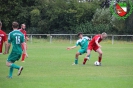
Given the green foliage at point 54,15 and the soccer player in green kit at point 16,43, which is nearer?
the soccer player in green kit at point 16,43

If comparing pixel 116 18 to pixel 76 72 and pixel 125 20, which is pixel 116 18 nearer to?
pixel 125 20

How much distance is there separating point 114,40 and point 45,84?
117ft

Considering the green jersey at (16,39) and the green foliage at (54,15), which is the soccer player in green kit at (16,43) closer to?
the green jersey at (16,39)

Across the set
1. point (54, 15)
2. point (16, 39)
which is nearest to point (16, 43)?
point (16, 39)

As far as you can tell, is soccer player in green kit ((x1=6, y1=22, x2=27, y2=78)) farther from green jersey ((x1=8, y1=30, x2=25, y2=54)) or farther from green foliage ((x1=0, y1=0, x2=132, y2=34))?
green foliage ((x1=0, y1=0, x2=132, y2=34))

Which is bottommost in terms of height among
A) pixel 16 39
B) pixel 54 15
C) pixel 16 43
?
pixel 54 15

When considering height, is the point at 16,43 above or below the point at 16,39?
below

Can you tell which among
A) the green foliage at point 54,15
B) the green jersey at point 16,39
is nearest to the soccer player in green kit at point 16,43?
the green jersey at point 16,39

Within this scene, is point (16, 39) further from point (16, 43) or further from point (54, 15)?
point (54, 15)

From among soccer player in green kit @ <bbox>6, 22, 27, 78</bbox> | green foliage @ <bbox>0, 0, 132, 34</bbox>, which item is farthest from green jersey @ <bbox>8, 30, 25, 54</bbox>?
green foliage @ <bbox>0, 0, 132, 34</bbox>

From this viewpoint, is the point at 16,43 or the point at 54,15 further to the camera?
the point at 54,15

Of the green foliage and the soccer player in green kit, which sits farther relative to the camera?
the green foliage

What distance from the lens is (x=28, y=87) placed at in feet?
38.0

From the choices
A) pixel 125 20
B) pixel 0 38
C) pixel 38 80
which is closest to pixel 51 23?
pixel 125 20
